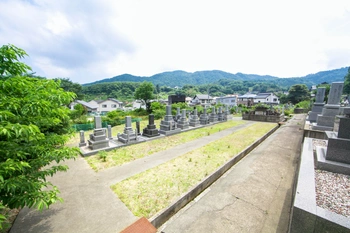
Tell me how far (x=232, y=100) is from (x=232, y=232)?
5227 centimetres

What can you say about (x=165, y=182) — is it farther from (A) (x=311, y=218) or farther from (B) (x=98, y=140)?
(B) (x=98, y=140)

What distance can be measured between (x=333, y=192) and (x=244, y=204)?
1.89m

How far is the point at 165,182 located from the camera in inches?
184

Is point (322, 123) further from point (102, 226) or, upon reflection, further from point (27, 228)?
point (27, 228)

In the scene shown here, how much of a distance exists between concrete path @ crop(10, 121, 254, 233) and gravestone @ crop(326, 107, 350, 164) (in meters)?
5.73

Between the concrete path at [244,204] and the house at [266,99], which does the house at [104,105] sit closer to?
the concrete path at [244,204]

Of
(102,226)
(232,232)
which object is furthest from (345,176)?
(102,226)

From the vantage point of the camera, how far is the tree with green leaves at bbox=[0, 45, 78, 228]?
75.1 inches

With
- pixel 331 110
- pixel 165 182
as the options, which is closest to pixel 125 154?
pixel 165 182

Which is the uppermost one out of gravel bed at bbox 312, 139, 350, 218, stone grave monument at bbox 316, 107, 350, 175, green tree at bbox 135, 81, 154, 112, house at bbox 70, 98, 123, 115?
green tree at bbox 135, 81, 154, 112

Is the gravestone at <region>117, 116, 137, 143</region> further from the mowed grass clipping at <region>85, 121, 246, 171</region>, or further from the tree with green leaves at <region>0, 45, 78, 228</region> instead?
the tree with green leaves at <region>0, 45, 78, 228</region>

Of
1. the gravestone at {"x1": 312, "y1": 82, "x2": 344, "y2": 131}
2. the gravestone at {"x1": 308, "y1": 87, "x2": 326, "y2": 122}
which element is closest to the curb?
the gravestone at {"x1": 312, "y1": 82, "x2": 344, "y2": 131}

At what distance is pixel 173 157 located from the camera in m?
6.80

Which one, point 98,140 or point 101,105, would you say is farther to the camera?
point 101,105
